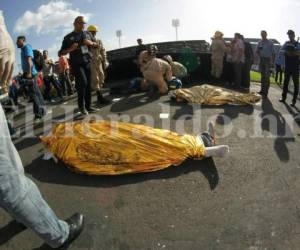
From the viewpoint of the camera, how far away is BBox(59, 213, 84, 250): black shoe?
3.15m

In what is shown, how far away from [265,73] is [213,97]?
2.30 m

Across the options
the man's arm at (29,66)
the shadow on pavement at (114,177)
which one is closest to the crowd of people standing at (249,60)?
the shadow on pavement at (114,177)

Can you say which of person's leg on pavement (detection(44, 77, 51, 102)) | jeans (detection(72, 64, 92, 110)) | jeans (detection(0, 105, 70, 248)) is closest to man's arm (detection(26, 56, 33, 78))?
jeans (detection(72, 64, 92, 110))

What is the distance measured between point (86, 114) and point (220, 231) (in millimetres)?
5272

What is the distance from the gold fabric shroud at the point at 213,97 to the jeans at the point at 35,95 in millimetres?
3374

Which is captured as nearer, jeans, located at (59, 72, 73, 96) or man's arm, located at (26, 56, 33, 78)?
man's arm, located at (26, 56, 33, 78)

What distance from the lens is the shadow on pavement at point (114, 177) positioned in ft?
14.6

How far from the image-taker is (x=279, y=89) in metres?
11.4

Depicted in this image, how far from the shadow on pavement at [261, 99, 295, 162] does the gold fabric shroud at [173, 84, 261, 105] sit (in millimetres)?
415

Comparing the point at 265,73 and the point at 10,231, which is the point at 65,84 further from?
the point at 10,231

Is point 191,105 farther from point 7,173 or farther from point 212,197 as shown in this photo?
point 7,173

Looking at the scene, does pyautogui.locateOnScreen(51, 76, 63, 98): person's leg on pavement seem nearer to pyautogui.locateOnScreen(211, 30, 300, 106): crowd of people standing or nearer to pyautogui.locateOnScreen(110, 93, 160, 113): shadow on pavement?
pyautogui.locateOnScreen(110, 93, 160, 113): shadow on pavement

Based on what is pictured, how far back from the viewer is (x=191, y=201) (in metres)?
3.93

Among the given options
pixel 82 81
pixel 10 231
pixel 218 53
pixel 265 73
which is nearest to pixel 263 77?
pixel 265 73
